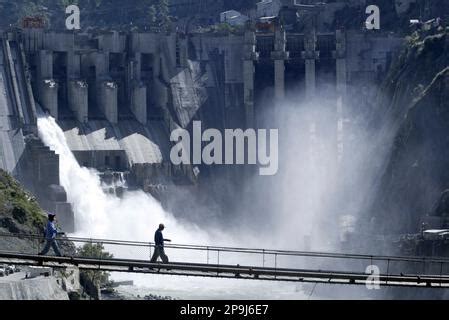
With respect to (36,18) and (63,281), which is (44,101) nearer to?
(36,18)

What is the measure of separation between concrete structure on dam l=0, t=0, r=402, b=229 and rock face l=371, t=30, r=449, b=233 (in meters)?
14.0

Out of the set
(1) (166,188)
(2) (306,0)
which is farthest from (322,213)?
(2) (306,0)

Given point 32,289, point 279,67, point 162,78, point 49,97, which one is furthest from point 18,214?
point 279,67

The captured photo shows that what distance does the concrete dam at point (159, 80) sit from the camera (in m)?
137

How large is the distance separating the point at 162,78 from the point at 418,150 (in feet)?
103

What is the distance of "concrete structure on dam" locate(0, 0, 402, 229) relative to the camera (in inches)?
5399

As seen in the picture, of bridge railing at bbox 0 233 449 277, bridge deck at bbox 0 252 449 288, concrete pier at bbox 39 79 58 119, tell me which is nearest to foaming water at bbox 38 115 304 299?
bridge railing at bbox 0 233 449 277

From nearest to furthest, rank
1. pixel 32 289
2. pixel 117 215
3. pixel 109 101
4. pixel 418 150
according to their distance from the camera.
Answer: pixel 32 289 < pixel 418 150 < pixel 117 215 < pixel 109 101

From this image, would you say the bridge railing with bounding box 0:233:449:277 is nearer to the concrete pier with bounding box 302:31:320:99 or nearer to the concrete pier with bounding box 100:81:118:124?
the concrete pier with bounding box 100:81:118:124

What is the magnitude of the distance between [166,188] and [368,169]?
1758 centimetres

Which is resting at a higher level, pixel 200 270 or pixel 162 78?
pixel 200 270

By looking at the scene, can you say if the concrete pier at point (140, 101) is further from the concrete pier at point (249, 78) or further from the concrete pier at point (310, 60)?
the concrete pier at point (310, 60)

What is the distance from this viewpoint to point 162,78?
478 ft

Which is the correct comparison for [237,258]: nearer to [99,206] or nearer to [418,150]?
[99,206]
